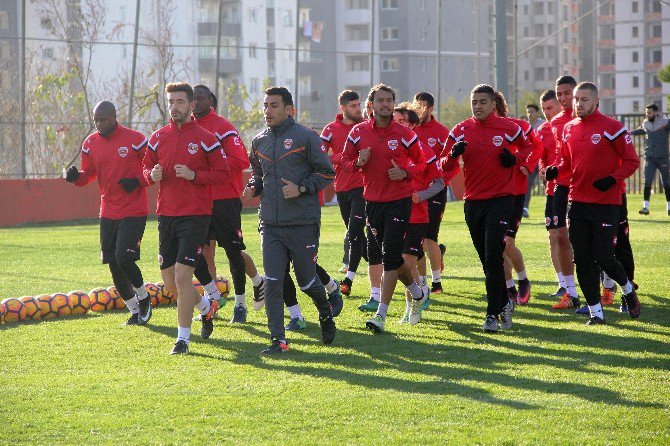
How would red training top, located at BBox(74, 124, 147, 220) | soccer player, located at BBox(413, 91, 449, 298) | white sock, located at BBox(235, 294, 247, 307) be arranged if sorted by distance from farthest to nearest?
soccer player, located at BBox(413, 91, 449, 298) → white sock, located at BBox(235, 294, 247, 307) → red training top, located at BBox(74, 124, 147, 220)

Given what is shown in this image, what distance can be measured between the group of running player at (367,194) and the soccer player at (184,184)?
11 mm

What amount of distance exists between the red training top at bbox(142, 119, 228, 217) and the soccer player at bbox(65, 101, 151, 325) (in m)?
1.25

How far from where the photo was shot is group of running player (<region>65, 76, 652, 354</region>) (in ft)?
30.0

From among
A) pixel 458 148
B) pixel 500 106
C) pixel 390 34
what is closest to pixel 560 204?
pixel 500 106

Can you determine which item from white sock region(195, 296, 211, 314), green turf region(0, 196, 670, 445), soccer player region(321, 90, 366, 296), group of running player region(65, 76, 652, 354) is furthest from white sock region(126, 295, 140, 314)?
soccer player region(321, 90, 366, 296)

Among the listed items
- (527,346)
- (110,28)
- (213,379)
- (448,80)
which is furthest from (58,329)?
(448,80)

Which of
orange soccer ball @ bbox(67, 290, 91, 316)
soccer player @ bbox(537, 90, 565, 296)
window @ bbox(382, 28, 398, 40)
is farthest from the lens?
window @ bbox(382, 28, 398, 40)

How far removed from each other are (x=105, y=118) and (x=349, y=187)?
283 centimetres

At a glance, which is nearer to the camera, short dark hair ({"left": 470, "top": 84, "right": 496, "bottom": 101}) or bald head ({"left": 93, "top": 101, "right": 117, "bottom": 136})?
short dark hair ({"left": 470, "top": 84, "right": 496, "bottom": 101})

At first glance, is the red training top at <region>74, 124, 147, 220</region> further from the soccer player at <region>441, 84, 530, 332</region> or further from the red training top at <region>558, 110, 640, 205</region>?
the red training top at <region>558, 110, 640, 205</region>

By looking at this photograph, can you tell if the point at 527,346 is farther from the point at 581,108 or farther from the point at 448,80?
the point at 448,80

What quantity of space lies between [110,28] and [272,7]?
587 centimetres

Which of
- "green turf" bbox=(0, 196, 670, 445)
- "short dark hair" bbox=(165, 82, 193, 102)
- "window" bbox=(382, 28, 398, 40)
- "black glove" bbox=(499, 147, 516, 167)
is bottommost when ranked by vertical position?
"green turf" bbox=(0, 196, 670, 445)

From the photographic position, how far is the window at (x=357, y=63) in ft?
110
